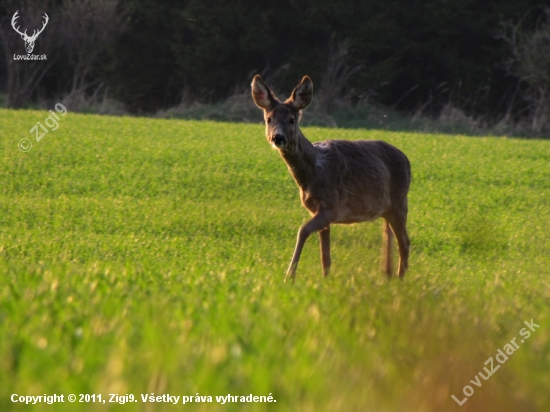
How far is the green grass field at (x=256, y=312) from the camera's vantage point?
352 cm

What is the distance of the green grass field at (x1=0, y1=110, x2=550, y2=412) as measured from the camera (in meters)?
3.52

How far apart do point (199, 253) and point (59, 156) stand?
9802 mm

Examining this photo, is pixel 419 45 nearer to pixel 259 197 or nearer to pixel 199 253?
pixel 259 197

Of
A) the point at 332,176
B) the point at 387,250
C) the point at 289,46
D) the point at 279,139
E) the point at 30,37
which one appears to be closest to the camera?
the point at 279,139

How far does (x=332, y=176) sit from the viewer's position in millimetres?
8625

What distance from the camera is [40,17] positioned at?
38.6 meters

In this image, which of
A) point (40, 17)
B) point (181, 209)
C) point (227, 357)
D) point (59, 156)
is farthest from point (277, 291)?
point (40, 17)

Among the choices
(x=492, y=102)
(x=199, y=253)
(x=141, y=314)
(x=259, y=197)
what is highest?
(x=141, y=314)

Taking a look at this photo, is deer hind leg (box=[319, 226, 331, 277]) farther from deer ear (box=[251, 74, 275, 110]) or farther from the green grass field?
deer ear (box=[251, 74, 275, 110])

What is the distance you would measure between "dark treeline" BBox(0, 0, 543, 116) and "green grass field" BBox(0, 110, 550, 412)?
26371mm

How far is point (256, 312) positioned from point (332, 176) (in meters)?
3.69

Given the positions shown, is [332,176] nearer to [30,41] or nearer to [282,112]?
[282,112]

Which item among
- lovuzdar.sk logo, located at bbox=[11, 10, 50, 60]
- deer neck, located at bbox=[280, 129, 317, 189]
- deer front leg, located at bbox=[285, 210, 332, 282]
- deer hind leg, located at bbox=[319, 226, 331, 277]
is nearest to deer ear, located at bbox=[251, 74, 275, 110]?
deer neck, located at bbox=[280, 129, 317, 189]

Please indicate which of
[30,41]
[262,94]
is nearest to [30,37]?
[30,41]
